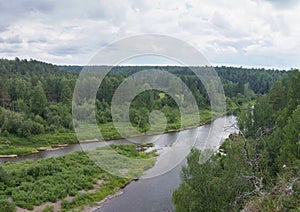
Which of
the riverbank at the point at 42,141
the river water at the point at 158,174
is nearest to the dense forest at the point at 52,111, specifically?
the riverbank at the point at 42,141

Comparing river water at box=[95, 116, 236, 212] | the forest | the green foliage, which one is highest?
the forest

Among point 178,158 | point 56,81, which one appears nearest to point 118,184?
point 178,158

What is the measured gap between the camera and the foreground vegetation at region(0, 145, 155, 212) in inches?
675

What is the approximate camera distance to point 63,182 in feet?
64.2

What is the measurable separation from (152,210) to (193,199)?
4.78 meters

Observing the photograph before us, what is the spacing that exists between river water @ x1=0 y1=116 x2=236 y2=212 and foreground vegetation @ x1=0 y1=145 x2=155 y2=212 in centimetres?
110

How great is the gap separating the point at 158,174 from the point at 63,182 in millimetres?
6838

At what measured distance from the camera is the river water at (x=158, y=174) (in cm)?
1734

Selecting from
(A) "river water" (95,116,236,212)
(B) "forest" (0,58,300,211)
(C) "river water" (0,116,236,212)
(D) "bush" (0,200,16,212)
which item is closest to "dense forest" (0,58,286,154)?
(B) "forest" (0,58,300,211)

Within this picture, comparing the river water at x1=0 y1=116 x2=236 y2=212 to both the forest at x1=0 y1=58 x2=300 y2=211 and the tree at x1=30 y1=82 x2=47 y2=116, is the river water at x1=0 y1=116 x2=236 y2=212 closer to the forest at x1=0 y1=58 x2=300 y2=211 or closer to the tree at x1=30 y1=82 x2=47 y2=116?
the forest at x1=0 y1=58 x2=300 y2=211

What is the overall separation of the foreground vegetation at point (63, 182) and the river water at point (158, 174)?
110 centimetres

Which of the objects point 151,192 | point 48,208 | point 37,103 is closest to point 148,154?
point 151,192

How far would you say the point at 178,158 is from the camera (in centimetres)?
2547

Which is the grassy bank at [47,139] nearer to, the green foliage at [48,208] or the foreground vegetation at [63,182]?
the foreground vegetation at [63,182]
